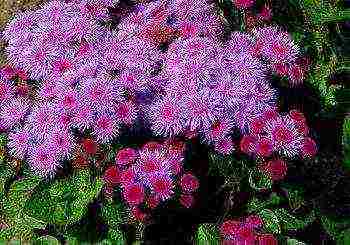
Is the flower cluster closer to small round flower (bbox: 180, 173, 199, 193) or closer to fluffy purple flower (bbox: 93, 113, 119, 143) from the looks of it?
fluffy purple flower (bbox: 93, 113, 119, 143)

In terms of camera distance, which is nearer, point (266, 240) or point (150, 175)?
point (266, 240)

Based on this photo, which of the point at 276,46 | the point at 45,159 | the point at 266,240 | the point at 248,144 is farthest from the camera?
the point at 276,46

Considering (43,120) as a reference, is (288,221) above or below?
below

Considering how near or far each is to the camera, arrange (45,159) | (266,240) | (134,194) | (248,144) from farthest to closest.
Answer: (45,159) < (248,144) < (134,194) < (266,240)

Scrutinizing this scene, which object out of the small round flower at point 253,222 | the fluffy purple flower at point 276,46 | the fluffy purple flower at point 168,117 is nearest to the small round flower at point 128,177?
the fluffy purple flower at point 168,117

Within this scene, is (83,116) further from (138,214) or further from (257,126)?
(257,126)

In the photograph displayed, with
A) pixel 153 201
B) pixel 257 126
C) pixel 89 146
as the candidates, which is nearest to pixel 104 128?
pixel 89 146

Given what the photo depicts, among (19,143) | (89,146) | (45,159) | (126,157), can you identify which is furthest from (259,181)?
(19,143)

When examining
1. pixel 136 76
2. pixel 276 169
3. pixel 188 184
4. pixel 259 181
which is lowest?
pixel 259 181
